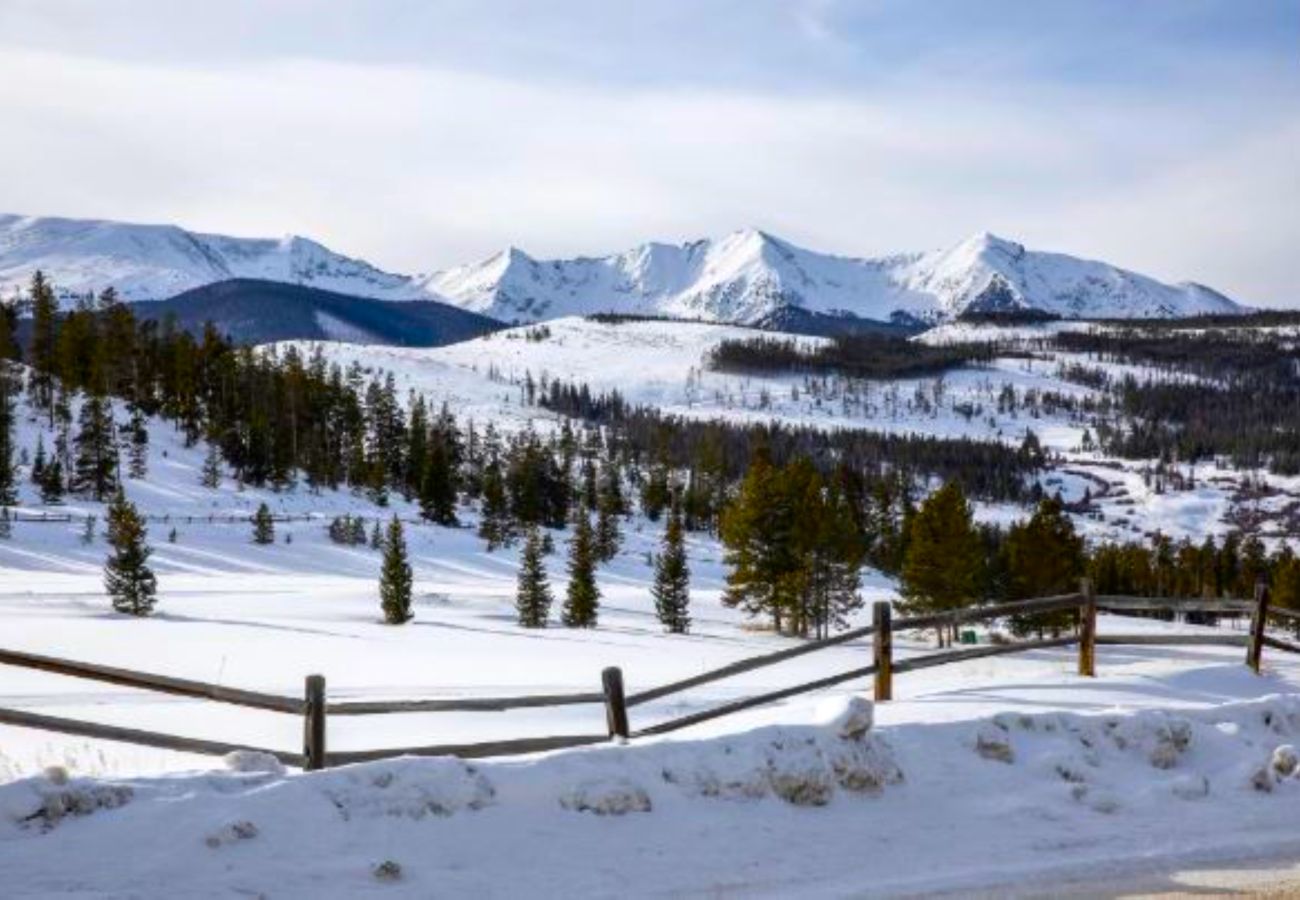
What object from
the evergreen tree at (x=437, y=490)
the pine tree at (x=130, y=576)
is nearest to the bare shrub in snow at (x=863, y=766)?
the pine tree at (x=130, y=576)

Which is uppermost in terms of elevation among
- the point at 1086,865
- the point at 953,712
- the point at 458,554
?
the point at 953,712

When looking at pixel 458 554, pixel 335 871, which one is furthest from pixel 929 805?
pixel 458 554

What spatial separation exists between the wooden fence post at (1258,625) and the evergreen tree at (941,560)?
114 feet

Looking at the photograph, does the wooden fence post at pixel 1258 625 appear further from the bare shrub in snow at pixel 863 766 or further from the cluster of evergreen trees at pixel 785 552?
the cluster of evergreen trees at pixel 785 552

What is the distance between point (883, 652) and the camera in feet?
41.8

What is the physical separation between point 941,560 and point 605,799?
4382cm

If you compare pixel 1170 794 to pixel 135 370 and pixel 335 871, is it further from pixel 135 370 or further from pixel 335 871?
pixel 135 370

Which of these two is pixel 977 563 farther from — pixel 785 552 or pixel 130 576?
pixel 130 576

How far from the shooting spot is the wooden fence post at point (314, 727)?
9.16 metres

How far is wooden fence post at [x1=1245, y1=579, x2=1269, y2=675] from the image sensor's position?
1510 centimetres

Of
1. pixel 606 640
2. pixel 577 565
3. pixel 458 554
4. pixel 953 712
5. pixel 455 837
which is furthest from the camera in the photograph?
pixel 458 554

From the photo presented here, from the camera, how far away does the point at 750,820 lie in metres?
9.56

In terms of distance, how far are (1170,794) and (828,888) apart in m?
4.39

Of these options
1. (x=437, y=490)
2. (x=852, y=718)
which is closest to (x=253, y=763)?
(x=852, y=718)
